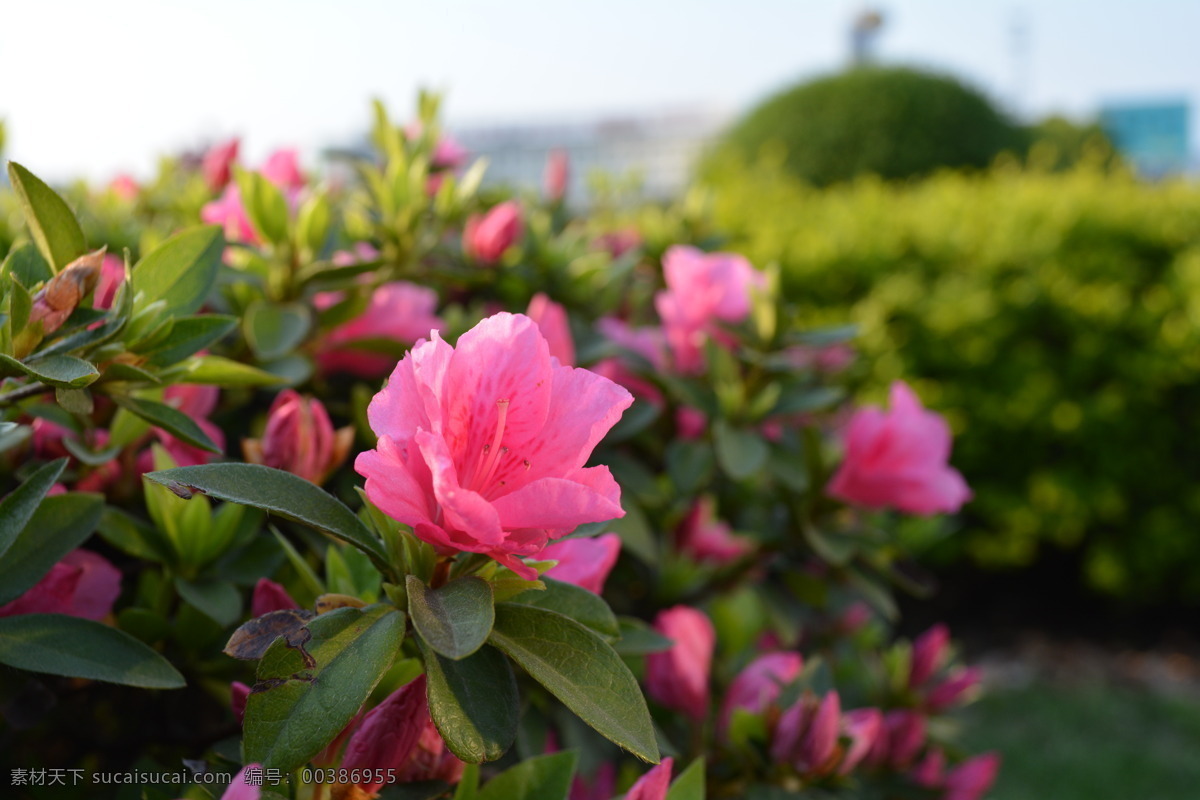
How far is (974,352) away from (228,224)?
4648 millimetres

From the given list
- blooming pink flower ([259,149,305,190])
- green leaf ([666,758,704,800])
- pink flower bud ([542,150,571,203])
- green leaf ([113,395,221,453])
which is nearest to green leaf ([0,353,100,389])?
green leaf ([113,395,221,453])

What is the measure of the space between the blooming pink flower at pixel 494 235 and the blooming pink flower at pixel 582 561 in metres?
0.86

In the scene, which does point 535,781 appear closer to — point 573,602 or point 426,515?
point 573,602

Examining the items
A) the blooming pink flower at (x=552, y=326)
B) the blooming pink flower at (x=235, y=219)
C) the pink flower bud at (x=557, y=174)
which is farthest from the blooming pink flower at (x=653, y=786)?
the pink flower bud at (x=557, y=174)

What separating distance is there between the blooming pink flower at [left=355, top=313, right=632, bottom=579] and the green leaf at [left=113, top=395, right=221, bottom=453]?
0.26m

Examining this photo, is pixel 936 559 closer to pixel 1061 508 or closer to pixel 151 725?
pixel 1061 508

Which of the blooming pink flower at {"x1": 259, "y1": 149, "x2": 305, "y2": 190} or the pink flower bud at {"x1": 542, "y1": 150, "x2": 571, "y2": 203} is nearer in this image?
the blooming pink flower at {"x1": 259, "y1": 149, "x2": 305, "y2": 190}

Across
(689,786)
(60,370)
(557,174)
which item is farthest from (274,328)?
(557,174)

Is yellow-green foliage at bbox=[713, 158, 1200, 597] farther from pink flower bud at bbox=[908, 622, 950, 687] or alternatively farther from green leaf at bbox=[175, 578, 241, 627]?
green leaf at bbox=[175, 578, 241, 627]

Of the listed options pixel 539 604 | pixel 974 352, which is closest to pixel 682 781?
pixel 539 604

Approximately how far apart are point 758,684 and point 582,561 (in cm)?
52

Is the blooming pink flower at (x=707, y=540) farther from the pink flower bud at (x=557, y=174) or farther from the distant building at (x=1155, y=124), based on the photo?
the distant building at (x=1155, y=124)

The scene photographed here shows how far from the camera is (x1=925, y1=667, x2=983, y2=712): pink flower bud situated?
5.27 ft

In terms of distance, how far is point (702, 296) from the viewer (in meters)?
1.54
